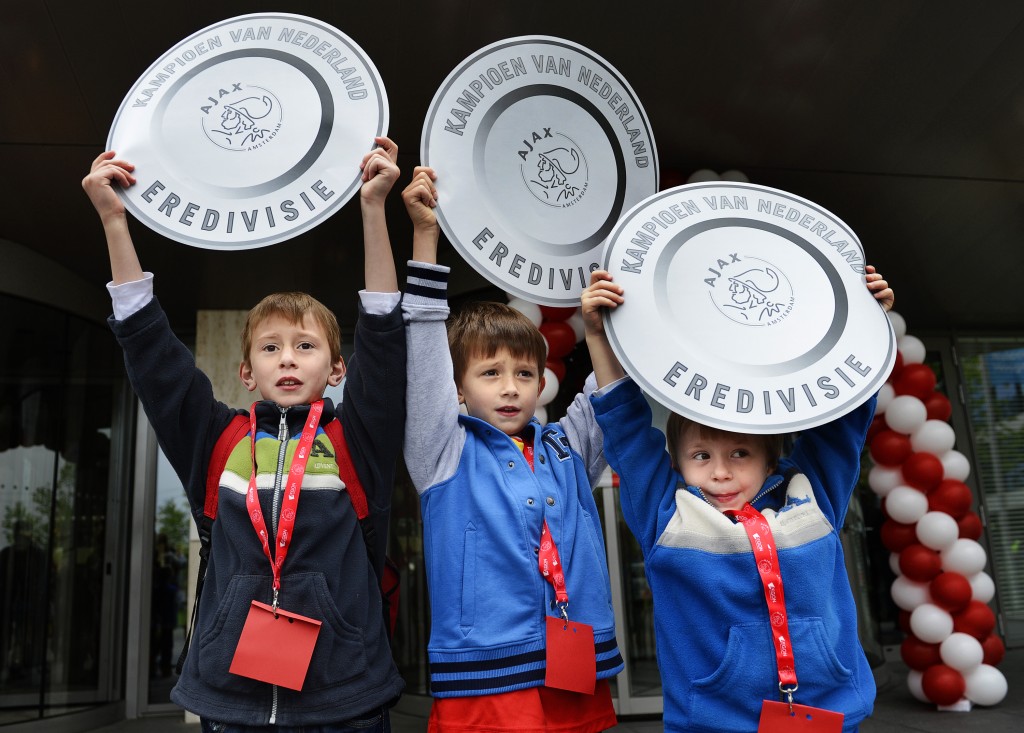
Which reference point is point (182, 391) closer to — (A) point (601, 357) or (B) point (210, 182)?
(B) point (210, 182)

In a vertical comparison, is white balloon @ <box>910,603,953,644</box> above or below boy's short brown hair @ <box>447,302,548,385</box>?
below

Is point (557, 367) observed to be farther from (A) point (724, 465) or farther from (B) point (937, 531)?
(A) point (724, 465)

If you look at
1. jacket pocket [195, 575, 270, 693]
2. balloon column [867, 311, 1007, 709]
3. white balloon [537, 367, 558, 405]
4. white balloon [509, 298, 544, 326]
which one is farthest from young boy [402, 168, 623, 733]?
balloon column [867, 311, 1007, 709]

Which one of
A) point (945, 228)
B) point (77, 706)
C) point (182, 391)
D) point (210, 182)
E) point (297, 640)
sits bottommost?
point (77, 706)

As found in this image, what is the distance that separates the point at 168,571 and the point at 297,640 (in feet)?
16.6

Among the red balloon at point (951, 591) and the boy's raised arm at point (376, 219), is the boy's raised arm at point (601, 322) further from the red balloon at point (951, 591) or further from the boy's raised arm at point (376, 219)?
the red balloon at point (951, 591)

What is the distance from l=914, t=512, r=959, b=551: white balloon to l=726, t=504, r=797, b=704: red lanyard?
3615 mm

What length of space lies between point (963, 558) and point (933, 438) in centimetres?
66

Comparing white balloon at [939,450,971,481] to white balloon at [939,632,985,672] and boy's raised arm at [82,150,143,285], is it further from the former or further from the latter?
boy's raised arm at [82,150,143,285]

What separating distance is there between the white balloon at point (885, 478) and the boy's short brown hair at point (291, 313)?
13.1ft

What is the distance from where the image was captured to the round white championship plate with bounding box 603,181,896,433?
58.6 inches

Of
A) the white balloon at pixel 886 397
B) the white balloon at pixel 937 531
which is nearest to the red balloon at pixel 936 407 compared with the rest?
the white balloon at pixel 886 397

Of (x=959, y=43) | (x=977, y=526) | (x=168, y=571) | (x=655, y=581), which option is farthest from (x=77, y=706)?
(x=959, y=43)

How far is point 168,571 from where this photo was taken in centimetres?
591
